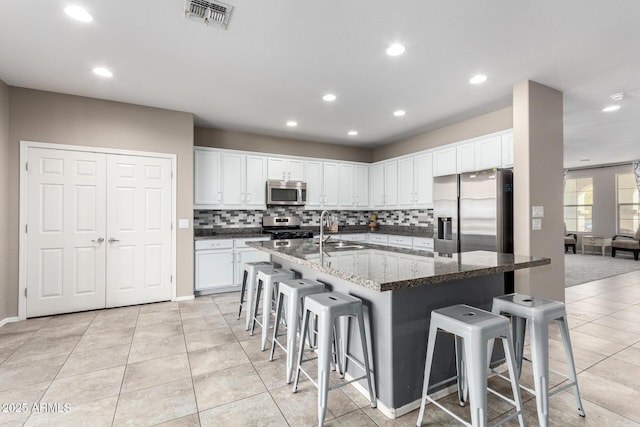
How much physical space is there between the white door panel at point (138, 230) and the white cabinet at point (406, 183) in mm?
3801

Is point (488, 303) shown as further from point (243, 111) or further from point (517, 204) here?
point (243, 111)

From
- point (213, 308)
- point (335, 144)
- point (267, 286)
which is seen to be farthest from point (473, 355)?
point (335, 144)

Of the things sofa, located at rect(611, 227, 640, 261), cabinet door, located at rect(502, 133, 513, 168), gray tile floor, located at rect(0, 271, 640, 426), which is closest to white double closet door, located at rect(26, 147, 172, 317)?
gray tile floor, located at rect(0, 271, 640, 426)

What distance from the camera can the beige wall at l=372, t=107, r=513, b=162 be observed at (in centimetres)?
418

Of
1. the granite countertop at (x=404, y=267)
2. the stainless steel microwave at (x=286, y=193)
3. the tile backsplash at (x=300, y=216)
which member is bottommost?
the granite countertop at (x=404, y=267)

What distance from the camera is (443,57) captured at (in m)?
2.80

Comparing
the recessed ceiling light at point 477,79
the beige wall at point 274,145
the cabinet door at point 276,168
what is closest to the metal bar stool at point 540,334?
the recessed ceiling light at point 477,79

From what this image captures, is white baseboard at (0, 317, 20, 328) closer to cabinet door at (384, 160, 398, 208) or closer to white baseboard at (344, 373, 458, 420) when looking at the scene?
white baseboard at (344, 373, 458, 420)

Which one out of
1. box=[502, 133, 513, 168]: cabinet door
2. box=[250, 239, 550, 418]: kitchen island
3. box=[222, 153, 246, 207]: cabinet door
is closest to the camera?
box=[250, 239, 550, 418]: kitchen island

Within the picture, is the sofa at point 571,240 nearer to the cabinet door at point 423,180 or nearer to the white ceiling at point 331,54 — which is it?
the white ceiling at point 331,54

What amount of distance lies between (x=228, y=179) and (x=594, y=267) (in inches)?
311

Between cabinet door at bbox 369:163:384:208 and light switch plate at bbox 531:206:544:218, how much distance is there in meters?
2.91

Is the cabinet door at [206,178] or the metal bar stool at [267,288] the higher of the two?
the cabinet door at [206,178]

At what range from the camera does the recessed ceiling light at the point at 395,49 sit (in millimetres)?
2621
